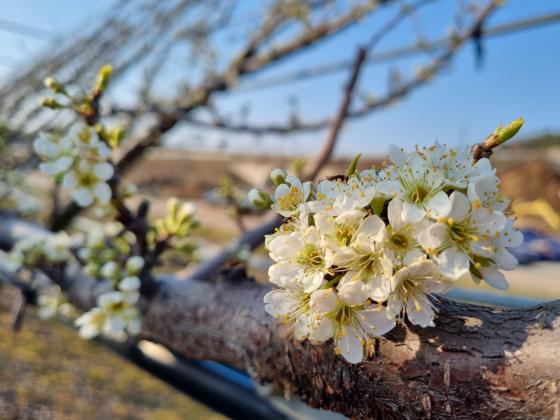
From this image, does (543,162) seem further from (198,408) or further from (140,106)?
(198,408)

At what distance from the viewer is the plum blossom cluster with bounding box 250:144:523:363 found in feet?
1.13

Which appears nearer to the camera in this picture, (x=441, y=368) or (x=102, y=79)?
(x=441, y=368)

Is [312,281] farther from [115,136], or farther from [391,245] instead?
[115,136]

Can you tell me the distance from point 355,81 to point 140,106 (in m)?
0.81

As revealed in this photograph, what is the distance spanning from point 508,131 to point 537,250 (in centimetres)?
301

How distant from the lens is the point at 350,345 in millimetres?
378

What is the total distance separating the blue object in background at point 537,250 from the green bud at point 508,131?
2.69m

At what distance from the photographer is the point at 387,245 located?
0.36 meters

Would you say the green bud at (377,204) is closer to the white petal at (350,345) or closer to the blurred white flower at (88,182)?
the white petal at (350,345)

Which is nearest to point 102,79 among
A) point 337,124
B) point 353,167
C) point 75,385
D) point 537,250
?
point 353,167

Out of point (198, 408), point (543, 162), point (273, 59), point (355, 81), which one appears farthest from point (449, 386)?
point (543, 162)

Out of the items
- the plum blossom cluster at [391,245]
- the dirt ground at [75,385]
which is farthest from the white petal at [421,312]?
the dirt ground at [75,385]

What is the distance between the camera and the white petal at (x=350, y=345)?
377 mm

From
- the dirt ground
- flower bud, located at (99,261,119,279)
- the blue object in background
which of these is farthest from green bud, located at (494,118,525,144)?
the blue object in background
